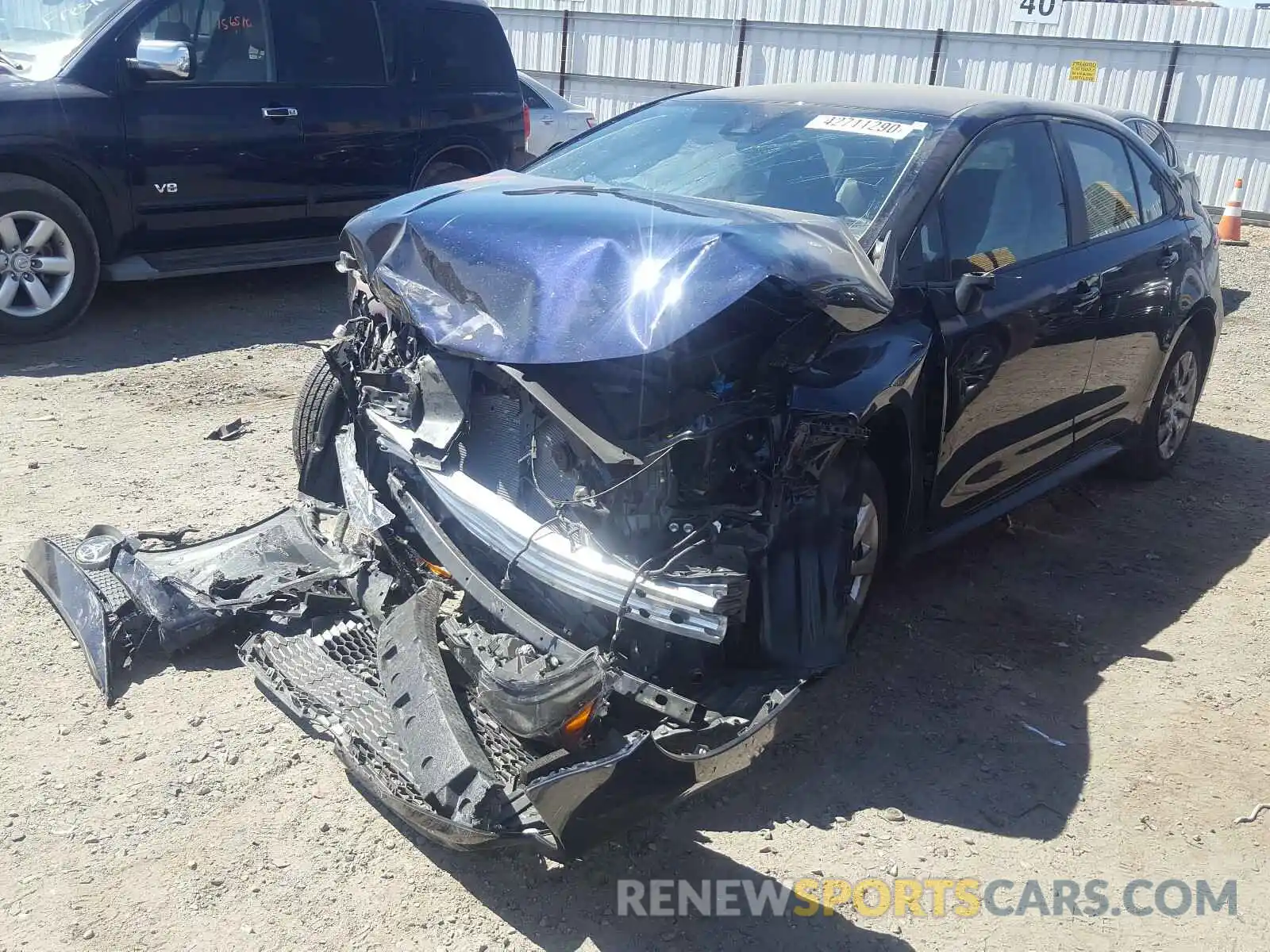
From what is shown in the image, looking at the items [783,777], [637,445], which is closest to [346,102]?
[637,445]

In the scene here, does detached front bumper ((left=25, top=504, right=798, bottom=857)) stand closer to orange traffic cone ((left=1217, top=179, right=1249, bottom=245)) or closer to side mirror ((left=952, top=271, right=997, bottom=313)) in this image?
side mirror ((left=952, top=271, right=997, bottom=313))

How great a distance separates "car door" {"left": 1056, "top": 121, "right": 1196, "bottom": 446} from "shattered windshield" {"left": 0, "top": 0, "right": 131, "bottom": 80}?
5.49m

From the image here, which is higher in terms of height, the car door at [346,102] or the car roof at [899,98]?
the car roof at [899,98]

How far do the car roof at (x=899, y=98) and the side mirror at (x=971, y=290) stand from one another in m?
0.68

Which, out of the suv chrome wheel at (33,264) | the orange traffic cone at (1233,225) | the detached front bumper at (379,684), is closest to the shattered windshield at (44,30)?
the suv chrome wheel at (33,264)

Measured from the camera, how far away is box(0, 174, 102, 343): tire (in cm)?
639

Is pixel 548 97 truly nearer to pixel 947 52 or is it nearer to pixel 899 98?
pixel 899 98

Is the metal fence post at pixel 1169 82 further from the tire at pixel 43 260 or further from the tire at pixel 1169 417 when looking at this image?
the tire at pixel 43 260

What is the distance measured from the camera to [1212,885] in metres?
3.05

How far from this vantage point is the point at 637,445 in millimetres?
3047

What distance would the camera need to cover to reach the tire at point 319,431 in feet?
14.2

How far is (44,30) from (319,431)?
13.9 ft

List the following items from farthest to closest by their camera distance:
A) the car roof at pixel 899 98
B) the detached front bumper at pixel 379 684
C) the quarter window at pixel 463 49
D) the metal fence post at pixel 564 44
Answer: the metal fence post at pixel 564 44, the quarter window at pixel 463 49, the car roof at pixel 899 98, the detached front bumper at pixel 379 684

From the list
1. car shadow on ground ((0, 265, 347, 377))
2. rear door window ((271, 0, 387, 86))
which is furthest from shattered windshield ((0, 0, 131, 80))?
car shadow on ground ((0, 265, 347, 377))
